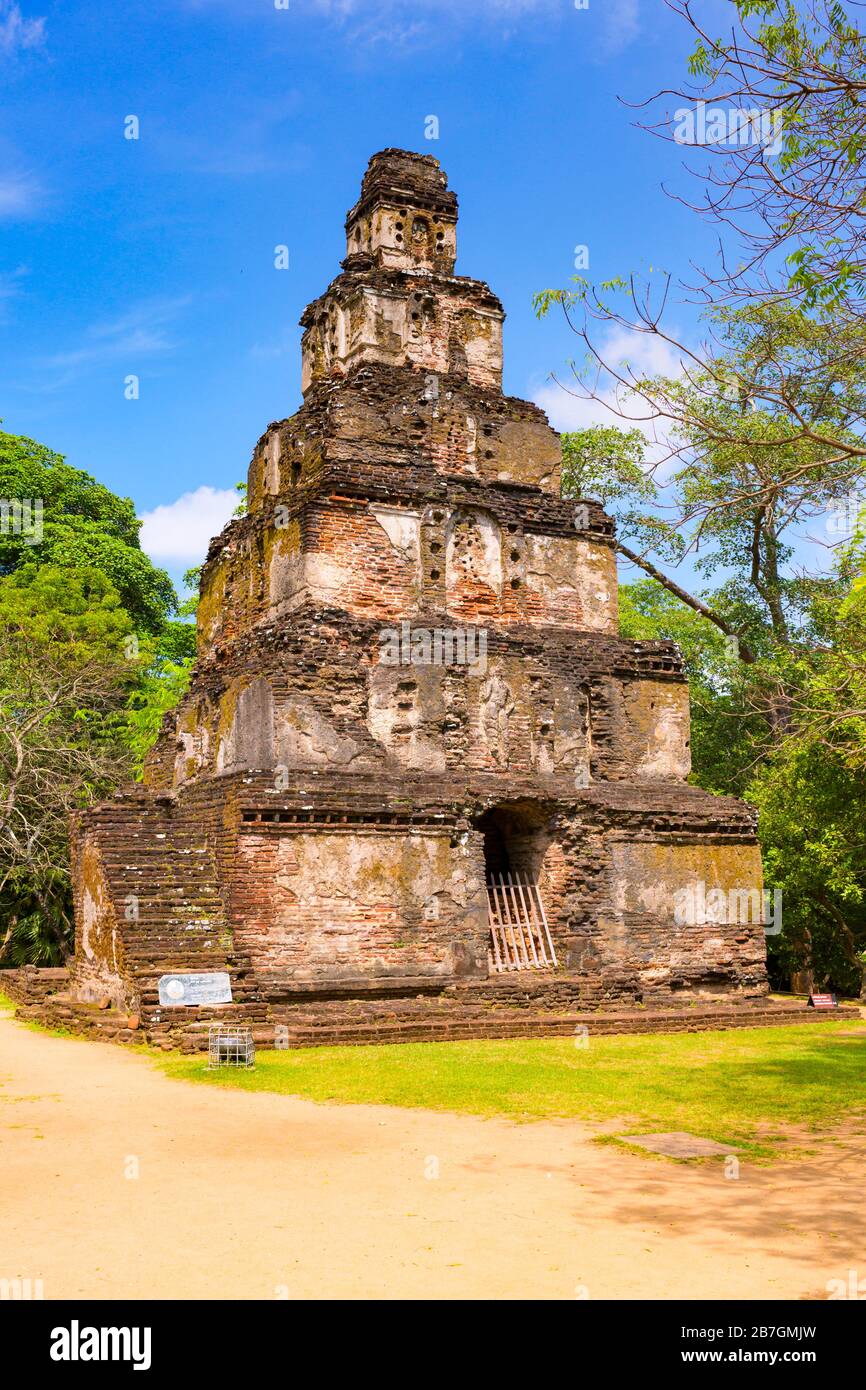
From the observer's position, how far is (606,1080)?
1236 cm

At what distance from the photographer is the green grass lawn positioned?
10.6 m

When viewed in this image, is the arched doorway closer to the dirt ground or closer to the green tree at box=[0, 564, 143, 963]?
the dirt ground

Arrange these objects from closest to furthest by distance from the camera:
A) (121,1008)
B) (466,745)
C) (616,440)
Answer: (121,1008) < (466,745) < (616,440)

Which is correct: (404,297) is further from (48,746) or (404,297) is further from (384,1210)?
(384,1210)

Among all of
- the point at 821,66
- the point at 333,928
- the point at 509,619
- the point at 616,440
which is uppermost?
the point at 616,440

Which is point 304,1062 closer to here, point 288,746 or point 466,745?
point 288,746

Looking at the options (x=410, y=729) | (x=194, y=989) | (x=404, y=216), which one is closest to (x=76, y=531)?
(x=404, y=216)

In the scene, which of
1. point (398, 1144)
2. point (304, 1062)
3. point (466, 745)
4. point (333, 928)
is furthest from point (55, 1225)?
point (466, 745)

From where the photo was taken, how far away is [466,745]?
63.0 feet

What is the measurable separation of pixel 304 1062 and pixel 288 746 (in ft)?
19.0

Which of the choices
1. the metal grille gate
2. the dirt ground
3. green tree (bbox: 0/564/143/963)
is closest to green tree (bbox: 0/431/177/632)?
green tree (bbox: 0/564/143/963)

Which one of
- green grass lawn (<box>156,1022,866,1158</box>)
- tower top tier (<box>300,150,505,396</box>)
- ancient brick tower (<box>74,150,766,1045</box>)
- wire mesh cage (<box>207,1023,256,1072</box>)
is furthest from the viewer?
tower top tier (<box>300,150,505,396</box>)

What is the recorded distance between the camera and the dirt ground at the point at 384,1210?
5883mm

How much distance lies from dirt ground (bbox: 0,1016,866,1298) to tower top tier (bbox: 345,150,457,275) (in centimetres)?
1632
